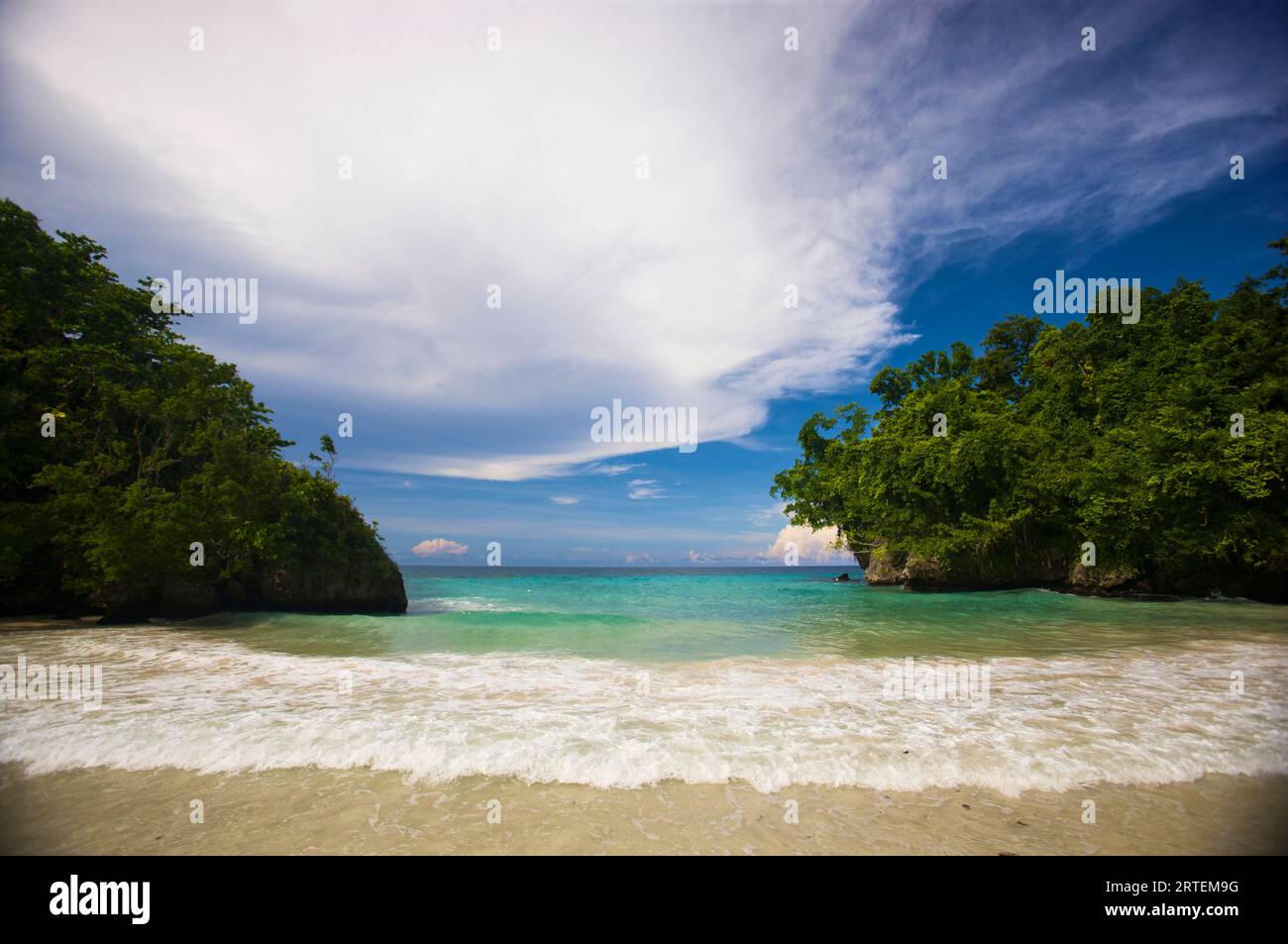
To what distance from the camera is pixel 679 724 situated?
5.76m

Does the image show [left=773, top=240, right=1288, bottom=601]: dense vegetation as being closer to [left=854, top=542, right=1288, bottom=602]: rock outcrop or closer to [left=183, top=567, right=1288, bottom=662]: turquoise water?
[left=854, top=542, right=1288, bottom=602]: rock outcrop

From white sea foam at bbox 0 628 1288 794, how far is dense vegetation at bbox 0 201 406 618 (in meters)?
7.69

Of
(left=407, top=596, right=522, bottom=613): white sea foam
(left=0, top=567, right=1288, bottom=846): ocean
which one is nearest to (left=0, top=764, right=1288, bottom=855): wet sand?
(left=0, top=567, right=1288, bottom=846): ocean

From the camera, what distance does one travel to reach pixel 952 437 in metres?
30.5

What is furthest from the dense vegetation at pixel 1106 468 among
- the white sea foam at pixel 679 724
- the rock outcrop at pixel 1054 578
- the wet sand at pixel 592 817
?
the wet sand at pixel 592 817

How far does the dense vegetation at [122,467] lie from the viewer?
14.3m

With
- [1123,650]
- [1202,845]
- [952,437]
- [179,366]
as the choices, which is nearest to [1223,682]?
[1123,650]

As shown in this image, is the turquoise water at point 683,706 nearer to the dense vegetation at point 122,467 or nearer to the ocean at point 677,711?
the ocean at point 677,711

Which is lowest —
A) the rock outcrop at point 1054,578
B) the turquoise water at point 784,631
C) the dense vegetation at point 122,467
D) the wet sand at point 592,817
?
the rock outcrop at point 1054,578

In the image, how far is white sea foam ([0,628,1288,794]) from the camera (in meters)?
4.61

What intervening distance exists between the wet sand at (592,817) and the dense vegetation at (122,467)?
14.6 m

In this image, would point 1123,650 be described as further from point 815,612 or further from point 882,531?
point 882,531

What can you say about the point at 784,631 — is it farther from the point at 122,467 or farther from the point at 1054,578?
the point at 1054,578

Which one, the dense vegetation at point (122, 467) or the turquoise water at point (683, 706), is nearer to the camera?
the turquoise water at point (683, 706)
